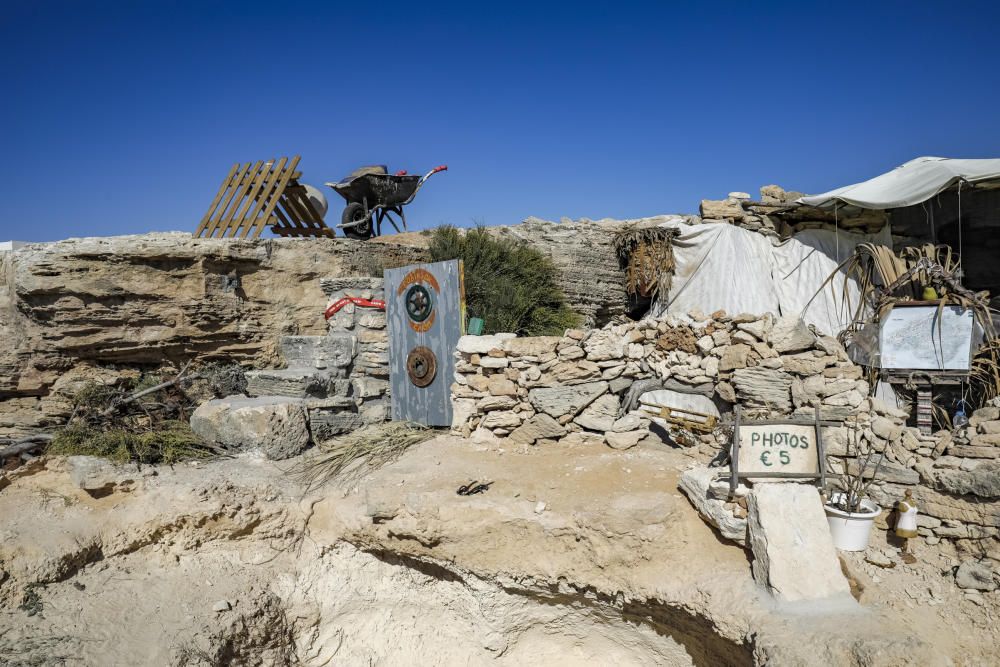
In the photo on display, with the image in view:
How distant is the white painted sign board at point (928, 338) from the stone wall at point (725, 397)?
21.0 inches

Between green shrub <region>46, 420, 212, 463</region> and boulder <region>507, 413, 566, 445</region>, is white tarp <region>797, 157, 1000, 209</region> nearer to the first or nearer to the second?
boulder <region>507, 413, 566, 445</region>

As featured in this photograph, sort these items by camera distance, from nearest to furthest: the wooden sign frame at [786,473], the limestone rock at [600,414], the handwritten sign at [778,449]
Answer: the wooden sign frame at [786,473]
the handwritten sign at [778,449]
the limestone rock at [600,414]

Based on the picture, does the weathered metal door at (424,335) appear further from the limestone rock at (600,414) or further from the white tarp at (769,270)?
the white tarp at (769,270)

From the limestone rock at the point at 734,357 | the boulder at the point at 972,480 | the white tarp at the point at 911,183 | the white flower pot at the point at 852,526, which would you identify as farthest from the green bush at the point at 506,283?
the boulder at the point at 972,480

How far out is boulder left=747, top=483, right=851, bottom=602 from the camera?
11.6 ft

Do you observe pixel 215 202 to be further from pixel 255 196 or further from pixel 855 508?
pixel 855 508

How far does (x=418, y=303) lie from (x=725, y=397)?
347 cm

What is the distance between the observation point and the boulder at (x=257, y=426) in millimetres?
5660

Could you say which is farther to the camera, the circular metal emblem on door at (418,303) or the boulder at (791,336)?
the circular metal emblem on door at (418,303)

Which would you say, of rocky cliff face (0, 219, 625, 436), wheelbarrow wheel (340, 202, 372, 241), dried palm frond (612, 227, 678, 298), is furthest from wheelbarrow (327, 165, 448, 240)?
dried palm frond (612, 227, 678, 298)

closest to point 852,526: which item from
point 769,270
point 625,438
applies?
point 625,438

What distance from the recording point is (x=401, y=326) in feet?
22.2

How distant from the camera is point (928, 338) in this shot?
518 cm

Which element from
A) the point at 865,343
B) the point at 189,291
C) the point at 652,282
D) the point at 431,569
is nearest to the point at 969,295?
the point at 865,343
